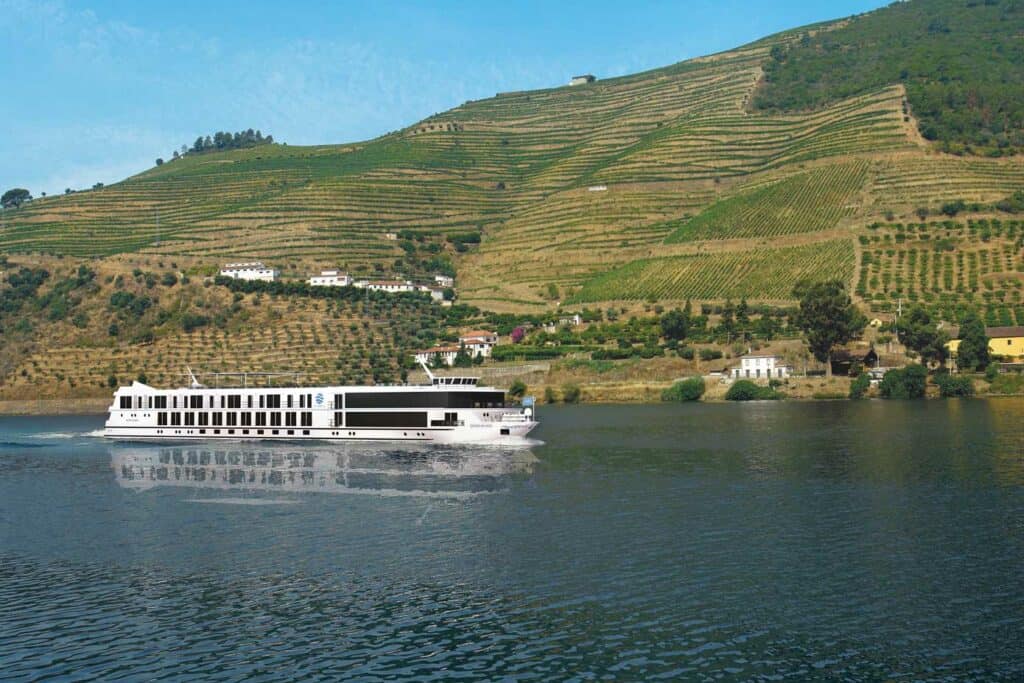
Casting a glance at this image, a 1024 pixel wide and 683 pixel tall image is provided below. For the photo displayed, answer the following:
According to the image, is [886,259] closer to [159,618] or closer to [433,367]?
[433,367]

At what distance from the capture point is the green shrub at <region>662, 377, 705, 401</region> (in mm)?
130750

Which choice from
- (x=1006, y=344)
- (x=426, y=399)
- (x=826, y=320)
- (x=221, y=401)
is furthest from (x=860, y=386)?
(x=221, y=401)

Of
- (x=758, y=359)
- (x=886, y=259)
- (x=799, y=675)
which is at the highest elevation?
(x=886, y=259)

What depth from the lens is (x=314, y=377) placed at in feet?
452

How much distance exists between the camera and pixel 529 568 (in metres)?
40.0

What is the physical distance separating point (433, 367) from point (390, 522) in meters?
96.4

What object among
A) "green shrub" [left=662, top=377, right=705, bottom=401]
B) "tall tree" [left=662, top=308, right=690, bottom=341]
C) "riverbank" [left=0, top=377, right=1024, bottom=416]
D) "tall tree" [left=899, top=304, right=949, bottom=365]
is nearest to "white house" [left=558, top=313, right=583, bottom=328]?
"tall tree" [left=662, top=308, right=690, bottom=341]

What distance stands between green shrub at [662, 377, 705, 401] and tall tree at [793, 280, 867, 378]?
47.0ft

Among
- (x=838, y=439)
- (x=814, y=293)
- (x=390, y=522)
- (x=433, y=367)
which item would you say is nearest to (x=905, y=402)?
(x=814, y=293)

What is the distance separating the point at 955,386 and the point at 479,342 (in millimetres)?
64517

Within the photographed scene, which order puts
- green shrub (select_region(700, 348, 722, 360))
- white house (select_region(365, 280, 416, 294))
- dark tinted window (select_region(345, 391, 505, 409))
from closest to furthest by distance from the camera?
dark tinted window (select_region(345, 391, 505, 409)) < green shrub (select_region(700, 348, 722, 360)) < white house (select_region(365, 280, 416, 294))

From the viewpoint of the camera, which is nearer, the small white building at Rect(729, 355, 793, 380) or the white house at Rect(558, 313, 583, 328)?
the small white building at Rect(729, 355, 793, 380)

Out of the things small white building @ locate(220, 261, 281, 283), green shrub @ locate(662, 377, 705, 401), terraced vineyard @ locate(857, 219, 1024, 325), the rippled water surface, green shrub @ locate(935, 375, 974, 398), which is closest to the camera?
the rippled water surface

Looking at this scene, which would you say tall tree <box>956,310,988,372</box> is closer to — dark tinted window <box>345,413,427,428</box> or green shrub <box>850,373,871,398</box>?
green shrub <box>850,373,871,398</box>
